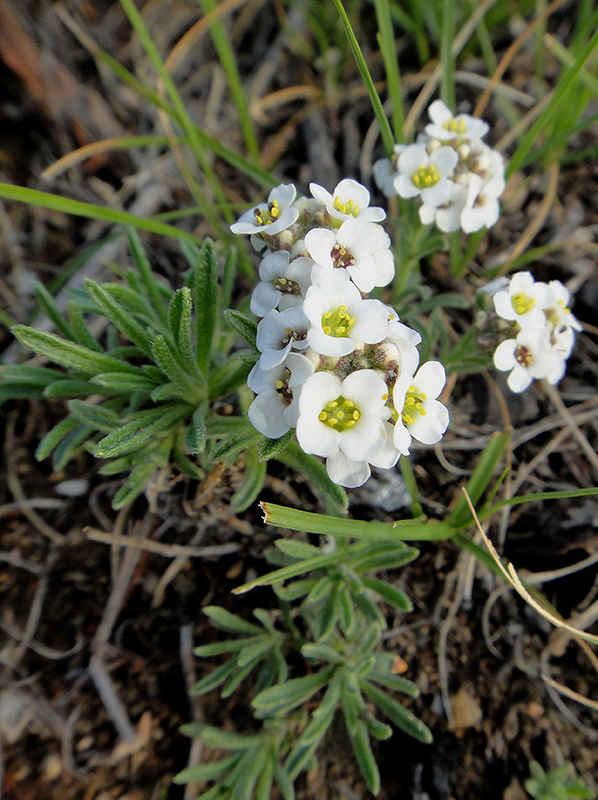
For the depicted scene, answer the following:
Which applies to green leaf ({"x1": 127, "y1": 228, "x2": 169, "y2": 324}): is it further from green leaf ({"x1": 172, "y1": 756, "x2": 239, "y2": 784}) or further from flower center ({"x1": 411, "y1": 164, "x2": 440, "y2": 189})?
green leaf ({"x1": 172, "y1": 756, "x2": 239, "y2": 784})

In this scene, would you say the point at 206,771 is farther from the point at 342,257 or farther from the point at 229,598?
the point at 342,257

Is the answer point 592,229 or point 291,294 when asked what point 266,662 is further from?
point 592,229

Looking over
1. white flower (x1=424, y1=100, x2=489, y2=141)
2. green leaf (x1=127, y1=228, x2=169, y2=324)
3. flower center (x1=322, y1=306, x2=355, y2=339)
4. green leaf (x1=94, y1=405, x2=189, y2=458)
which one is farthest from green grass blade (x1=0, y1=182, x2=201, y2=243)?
white flower (x1=424, y1=100, x2=489, y2=141)

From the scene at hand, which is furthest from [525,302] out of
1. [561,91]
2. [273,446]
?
[273,446]

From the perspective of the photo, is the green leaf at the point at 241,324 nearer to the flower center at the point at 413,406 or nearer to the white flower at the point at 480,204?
the flower center at the point at 413,406

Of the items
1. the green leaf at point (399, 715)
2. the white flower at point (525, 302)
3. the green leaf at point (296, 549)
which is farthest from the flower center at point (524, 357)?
the green leaf at point (399, 715)
